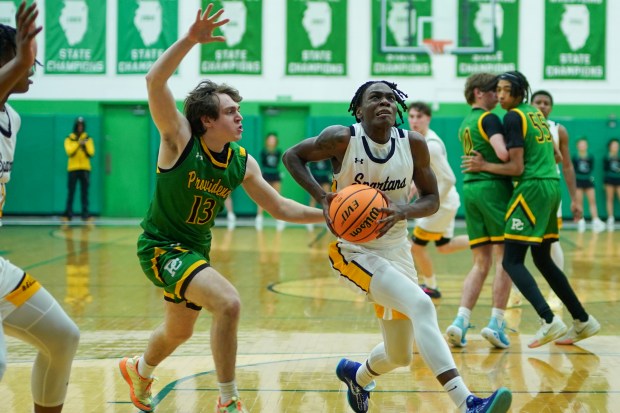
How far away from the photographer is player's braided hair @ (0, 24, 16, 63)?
149 inches

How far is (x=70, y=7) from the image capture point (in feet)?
71.6

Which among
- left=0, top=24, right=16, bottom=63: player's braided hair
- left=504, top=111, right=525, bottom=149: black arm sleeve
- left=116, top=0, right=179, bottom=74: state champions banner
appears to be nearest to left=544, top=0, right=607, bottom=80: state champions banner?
left=116, top=0, right=179, bottom=74: state champions banner

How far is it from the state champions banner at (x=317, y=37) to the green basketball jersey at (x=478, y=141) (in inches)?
582

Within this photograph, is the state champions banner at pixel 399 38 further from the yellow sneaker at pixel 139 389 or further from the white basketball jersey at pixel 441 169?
the yellow sneaker at pixel 139 389

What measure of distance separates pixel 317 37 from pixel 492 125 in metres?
15.2

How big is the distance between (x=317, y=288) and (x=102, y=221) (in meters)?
11.9

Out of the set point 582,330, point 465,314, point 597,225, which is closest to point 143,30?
point 597,225

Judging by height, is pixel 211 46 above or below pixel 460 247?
above

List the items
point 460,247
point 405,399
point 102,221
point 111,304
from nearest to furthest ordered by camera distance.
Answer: point 405,399, point 111,304, point 460,247, point 102,221

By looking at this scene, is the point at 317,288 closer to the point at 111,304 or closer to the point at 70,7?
the point at 111,304

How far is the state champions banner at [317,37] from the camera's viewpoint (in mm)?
21703

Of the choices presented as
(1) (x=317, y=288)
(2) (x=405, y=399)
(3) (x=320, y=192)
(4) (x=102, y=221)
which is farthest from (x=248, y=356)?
(4) (x=102, y=221)

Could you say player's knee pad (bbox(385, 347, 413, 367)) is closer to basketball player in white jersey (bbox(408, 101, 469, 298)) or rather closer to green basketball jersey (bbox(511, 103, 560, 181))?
green basketball jersey (bbox(511, 103, 560, 181))

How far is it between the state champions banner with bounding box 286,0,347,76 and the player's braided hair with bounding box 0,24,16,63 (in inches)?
720
